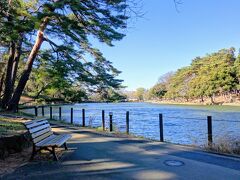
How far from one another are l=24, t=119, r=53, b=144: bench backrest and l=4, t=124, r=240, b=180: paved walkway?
589 mm

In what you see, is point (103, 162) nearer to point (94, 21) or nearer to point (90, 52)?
point (94, 21)

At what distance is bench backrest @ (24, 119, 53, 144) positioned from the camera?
6.78m

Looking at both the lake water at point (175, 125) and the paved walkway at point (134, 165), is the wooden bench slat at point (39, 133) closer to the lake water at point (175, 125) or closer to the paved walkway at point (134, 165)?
the paved walkway at point (134, 165)

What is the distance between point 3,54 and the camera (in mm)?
24594

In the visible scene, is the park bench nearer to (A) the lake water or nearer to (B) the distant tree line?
(A) the lake water

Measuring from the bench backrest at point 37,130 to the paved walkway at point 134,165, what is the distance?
1.93ft

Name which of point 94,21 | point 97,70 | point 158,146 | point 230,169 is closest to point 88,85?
point 97,70

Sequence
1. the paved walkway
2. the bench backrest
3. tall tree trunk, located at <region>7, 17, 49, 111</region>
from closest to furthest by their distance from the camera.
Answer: the paved walkway → the bench backrest → tall tree trunk, located at <region>7, 17, 49, 111</region>

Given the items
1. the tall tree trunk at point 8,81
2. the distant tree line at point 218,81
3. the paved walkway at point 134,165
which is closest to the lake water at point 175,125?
the paved walkway at point 134,165

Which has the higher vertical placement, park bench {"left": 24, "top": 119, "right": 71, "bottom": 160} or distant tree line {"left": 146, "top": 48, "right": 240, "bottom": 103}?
distant tree line {"left": 146, "top": 48, "right": 240, "bottom": 103}

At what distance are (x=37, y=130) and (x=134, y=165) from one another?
7.69ft

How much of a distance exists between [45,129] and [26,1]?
1311cm

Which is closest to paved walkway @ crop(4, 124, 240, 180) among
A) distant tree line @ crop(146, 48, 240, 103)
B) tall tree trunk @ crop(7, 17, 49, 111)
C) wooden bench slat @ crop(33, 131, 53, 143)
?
wooden bench slat @ crop(33, 131, 53, 143)

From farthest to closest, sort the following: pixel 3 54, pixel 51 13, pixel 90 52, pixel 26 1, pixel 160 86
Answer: pixel 160 86, pixel 3 54, pixel 90 52, pixel 26 1, pixel 51 13
